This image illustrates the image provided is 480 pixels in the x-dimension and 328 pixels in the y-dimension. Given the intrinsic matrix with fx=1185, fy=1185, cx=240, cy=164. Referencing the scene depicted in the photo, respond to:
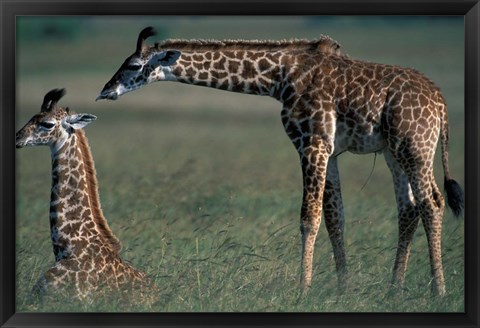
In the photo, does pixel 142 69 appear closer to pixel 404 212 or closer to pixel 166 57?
pixel 166 57

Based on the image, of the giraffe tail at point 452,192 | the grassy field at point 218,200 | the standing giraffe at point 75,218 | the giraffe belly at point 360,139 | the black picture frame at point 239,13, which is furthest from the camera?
the giraffe tail at point 452,192

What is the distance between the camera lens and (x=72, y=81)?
36.7 meters

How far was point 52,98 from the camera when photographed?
10422 mm

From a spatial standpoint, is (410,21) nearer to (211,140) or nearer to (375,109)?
(211,140)

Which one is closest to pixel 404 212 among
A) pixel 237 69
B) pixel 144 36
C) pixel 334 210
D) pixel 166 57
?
pixel 334 210

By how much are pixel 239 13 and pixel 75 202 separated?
2536 mm

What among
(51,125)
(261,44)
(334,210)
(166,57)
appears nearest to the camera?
(51,125)

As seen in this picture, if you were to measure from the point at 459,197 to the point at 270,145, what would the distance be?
1327cm

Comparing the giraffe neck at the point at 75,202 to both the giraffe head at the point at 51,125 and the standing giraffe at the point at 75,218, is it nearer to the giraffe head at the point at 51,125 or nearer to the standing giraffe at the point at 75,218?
the standing giraffe at the point at 75,218

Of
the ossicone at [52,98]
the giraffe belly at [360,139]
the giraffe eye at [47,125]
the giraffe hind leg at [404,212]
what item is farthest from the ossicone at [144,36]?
the giraffe hind leg at [404,212]

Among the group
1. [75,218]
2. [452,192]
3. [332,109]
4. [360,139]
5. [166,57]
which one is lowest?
[75,218]

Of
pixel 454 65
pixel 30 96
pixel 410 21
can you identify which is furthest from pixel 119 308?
pixel 410 21

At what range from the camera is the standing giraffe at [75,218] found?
10109mm

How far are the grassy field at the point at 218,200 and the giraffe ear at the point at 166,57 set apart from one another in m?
1.31
